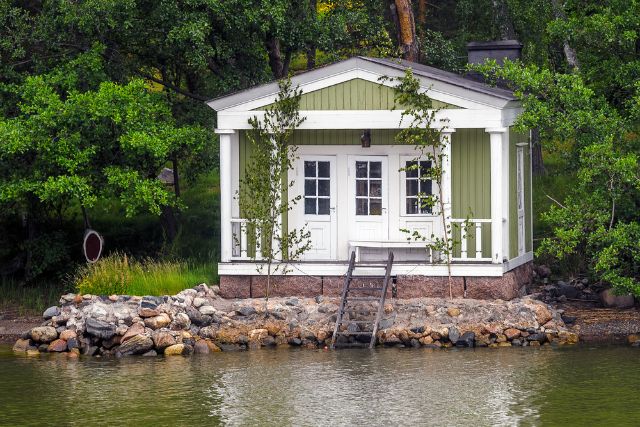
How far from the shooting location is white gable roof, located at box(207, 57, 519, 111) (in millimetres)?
22016

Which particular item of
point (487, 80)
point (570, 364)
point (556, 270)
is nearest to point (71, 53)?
point (487, 80)

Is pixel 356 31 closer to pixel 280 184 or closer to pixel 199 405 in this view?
pixel 280 184

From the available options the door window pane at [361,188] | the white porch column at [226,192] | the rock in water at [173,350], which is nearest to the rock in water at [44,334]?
the rock in water at [173,350]

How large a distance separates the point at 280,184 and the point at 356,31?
7414 millimetres

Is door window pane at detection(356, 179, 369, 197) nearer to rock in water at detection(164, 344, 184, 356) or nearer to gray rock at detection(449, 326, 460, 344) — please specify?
gray rock at detection(449, 326, 460, 344)

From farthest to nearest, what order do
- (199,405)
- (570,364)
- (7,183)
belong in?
(7,183) → (570,364) → (199,405)

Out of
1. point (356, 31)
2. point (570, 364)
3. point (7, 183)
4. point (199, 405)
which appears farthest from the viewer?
point (356, 31)

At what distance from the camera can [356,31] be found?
29.0m

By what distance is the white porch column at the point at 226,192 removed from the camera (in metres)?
22.8

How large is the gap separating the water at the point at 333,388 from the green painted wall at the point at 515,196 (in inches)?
141

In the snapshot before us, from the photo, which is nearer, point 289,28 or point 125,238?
point 289,28

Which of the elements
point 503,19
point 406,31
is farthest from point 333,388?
point 503,19

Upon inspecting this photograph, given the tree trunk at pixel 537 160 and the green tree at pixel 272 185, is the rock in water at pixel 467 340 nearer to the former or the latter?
the green tree at pixel 272 185

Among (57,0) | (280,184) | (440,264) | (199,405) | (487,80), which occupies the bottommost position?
(199,405)
